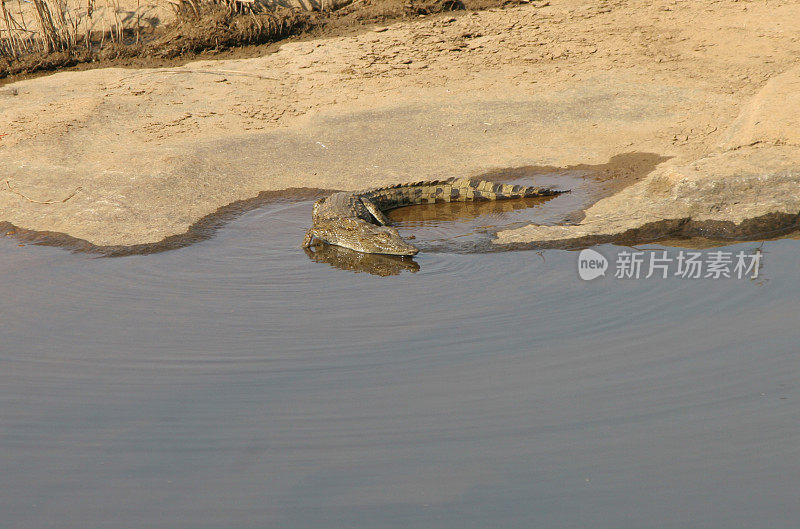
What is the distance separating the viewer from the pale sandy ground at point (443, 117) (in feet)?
21.6

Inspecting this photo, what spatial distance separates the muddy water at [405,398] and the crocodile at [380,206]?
2.05 feet

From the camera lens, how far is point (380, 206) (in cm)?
725

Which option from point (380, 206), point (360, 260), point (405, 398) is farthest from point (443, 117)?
point (405, 398)

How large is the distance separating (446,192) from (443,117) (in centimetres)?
170

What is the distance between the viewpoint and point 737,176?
6.11m

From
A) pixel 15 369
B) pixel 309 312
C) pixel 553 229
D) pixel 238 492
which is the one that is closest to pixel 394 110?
pixel 553 229

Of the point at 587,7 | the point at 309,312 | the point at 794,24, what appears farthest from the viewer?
the point at 587,7

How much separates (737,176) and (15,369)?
5.19 meters

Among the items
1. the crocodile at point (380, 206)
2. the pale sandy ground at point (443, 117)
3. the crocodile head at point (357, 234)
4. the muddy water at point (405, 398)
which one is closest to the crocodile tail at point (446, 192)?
the crocodile at point (380, 206)

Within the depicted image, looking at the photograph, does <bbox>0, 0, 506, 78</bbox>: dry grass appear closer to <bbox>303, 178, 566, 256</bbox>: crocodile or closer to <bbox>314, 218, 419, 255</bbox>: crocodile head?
<bbox>303, 178, 566, 256</bbox>: crocodile

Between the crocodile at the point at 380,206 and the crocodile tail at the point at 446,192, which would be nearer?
the crocodile at the point at 380,206

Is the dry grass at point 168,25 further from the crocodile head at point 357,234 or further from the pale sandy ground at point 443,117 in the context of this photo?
the crocodile head at point 357,234

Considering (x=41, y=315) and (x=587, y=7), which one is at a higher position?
(x=587, y=7)

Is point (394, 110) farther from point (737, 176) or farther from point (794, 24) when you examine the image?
point (794, 24)
